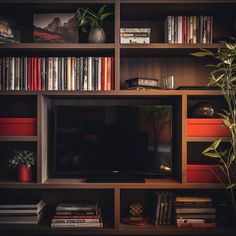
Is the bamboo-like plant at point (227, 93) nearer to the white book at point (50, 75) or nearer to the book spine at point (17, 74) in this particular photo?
the white book at point (50, 75)

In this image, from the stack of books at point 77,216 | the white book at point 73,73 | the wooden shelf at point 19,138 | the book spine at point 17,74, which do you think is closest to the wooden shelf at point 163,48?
the white book at point 73,73

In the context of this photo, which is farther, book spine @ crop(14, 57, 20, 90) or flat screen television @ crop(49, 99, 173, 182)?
flat screen television @ crop(49, 99, 173, 182)

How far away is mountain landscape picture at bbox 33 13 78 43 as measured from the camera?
2434mm

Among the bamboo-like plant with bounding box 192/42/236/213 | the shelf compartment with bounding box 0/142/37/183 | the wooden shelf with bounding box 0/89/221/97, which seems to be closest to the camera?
the bamboo-like plant with bounding box 192/42/236/213

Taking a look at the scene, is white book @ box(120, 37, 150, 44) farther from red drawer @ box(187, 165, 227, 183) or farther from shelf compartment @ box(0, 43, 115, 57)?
red drawer @ box(187, 165, 227, 183)

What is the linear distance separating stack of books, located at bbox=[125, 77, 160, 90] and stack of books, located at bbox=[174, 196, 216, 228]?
0.83 metres

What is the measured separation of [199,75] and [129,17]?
28.1 inches

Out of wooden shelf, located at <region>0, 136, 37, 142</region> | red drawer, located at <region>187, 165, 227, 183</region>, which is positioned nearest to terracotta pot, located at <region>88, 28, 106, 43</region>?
wooden shelf, located at <region>0, 136, 37, 142</region>

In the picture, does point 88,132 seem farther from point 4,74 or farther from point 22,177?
point 4,74

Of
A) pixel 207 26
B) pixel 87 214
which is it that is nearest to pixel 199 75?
pixel 207 26

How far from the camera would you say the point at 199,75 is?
266 cm

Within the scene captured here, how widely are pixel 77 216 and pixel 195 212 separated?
84cm

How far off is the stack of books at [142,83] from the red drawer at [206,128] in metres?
0.36

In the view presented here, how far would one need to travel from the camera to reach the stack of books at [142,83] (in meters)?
2.36
